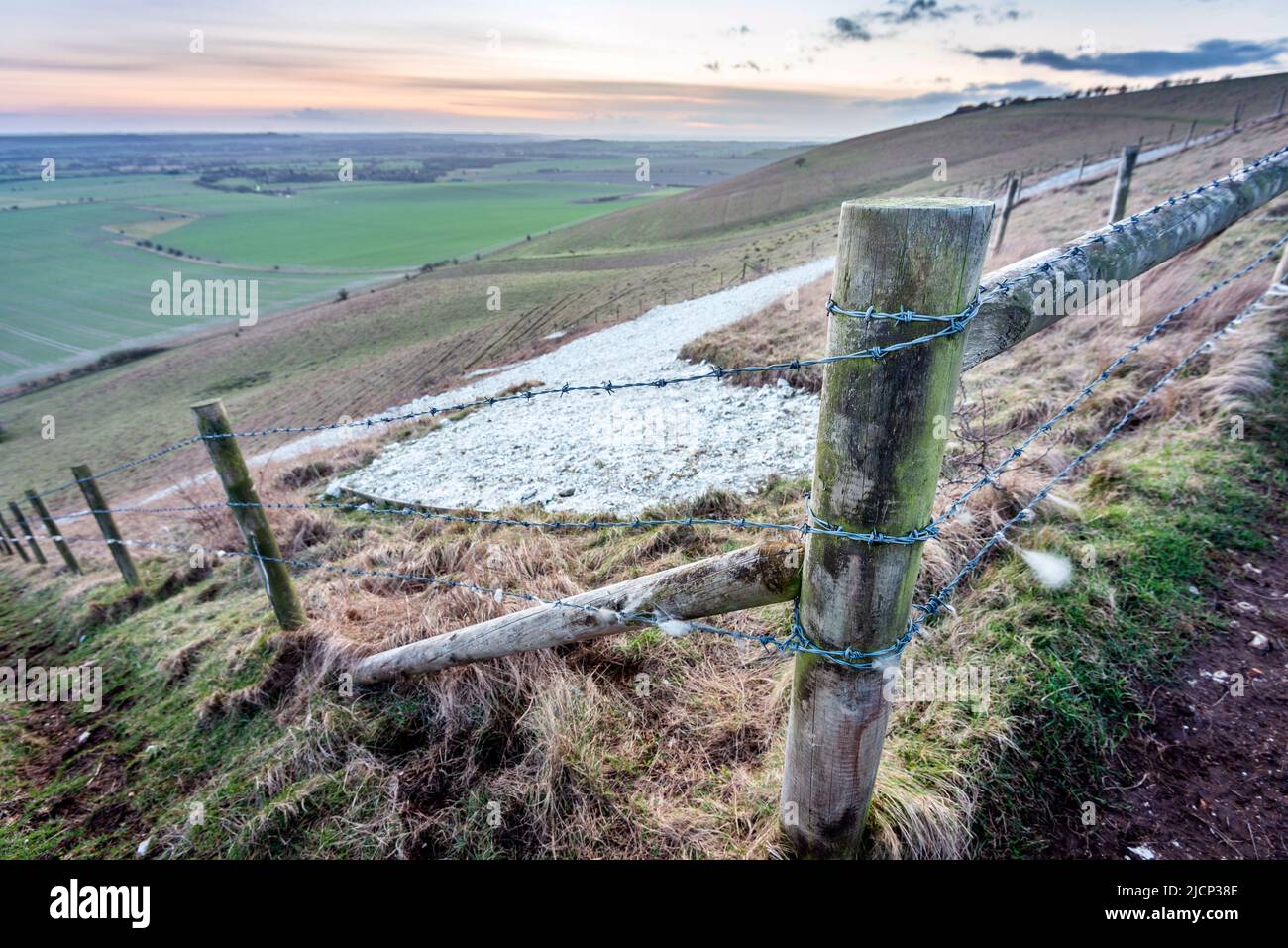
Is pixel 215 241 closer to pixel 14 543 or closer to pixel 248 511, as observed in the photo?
pixel 14 543

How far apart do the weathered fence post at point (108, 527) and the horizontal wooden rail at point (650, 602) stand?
5.69m

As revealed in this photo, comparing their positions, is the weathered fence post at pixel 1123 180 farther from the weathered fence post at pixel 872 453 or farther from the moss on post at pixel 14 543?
the moss on post at pixel 14 543

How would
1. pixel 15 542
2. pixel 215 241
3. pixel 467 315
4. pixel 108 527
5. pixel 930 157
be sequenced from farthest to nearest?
pixel 215 241 < pixel 930 157 < pixel 467 315 < pixel 15 542 < pixel 108 527

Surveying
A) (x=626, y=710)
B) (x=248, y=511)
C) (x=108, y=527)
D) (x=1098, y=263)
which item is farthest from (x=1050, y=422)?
(x=108, y=527)

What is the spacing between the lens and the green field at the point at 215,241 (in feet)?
179

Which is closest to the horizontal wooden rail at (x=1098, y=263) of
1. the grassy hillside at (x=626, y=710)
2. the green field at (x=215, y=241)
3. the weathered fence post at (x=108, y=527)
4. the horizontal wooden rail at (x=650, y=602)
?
the horizontal wooden rail at (x=650, y=602)

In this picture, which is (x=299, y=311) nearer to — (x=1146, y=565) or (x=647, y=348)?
(x=647, y=348)

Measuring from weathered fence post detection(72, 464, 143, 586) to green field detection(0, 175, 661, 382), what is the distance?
2011 inches

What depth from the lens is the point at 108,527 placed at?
22.0 ft

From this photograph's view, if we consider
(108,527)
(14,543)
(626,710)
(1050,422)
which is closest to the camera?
(1050,422)

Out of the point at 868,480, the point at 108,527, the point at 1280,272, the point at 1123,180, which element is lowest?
the point at 108,527

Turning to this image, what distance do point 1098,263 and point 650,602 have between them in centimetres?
175

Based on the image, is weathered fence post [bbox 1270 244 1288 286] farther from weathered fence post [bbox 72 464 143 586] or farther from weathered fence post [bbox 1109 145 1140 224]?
weathered fence post [bbox 72 464 143 586]
